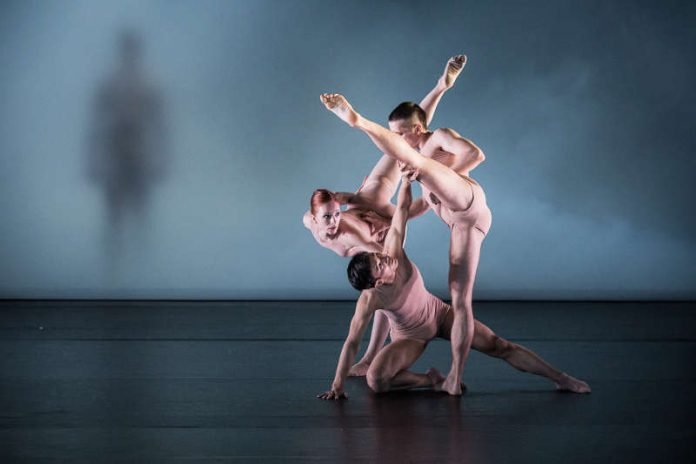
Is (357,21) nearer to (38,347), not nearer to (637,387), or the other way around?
(38,347)

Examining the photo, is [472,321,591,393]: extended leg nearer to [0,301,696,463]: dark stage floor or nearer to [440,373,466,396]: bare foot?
[0,301,696,463]: dark stage floor

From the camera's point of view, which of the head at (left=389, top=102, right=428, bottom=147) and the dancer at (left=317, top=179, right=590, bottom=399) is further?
the head at (left=389, top=102, right=428, bottom=147)

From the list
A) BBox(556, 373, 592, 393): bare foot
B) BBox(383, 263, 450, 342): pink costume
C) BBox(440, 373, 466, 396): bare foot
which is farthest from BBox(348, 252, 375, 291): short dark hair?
BBox(556, 373, 592, 393): bare foot

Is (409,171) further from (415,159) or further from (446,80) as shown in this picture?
(446,80)

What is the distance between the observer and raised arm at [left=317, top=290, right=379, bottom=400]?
13.2 ft

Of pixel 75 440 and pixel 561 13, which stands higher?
pixel 561 13

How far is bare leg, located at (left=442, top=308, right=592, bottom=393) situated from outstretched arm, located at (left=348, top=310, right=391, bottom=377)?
59 centimetres

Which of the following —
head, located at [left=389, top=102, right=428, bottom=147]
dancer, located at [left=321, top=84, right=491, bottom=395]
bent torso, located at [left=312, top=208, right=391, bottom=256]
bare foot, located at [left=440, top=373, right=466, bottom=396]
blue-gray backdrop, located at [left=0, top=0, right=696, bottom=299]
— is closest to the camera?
dancer, located at [left=321, top=84, right=491, bottom=395]

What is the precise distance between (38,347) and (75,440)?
2266 millimetres

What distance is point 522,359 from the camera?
414cm

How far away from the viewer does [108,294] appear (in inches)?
317

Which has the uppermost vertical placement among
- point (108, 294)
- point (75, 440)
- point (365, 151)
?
point (365, 151)

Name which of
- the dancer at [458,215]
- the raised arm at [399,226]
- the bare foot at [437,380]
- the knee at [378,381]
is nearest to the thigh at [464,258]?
the dancer at [458,215]

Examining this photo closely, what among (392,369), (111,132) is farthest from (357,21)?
(392,369)
